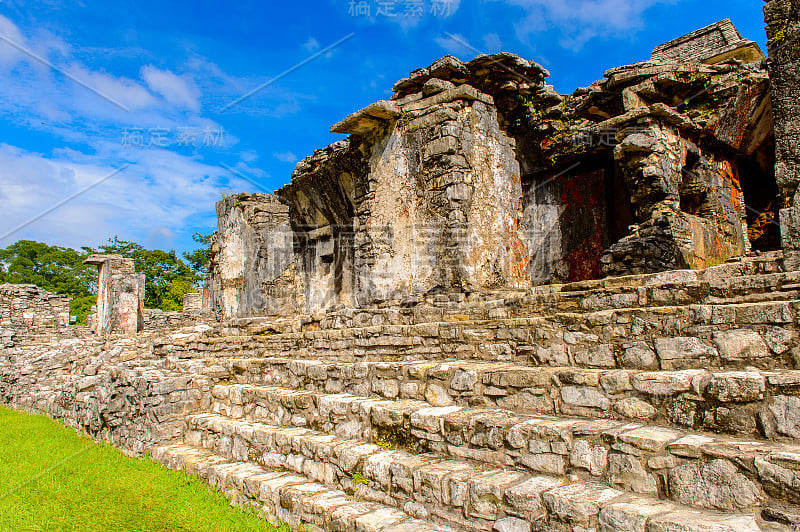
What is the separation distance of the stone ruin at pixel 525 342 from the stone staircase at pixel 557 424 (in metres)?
0.01

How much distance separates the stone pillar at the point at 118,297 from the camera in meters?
17.9

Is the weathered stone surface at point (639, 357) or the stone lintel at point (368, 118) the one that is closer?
the weathered stone surface at point (639, 357)

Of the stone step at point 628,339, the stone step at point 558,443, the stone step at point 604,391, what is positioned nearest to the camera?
the stone step at point 558,443

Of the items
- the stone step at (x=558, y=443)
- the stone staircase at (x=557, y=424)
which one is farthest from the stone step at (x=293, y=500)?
the stone step at (x=558, y=443)

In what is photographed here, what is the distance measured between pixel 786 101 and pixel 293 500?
6439 mm

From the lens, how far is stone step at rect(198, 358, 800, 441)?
2234mm

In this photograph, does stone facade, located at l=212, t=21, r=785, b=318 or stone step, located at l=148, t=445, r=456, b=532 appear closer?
stone step, located at l=148, t=445, r=456, b=532

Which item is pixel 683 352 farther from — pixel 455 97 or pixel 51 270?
pixel 51 270

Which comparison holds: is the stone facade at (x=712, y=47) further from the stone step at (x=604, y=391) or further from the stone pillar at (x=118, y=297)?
the stone pillar at (x=118, y=297)

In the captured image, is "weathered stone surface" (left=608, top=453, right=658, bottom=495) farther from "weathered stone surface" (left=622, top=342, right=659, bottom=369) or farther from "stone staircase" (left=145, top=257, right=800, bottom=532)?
"weathered stone surface" (left=622, top=342, right=659, bottom=369)

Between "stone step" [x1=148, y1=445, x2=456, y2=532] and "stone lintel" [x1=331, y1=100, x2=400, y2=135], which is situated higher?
"stone lintel" [x1=331, y1=100, x2=400, y2=135]

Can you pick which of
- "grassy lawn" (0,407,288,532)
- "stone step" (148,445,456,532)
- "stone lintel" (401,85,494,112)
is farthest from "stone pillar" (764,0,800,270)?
"grassy lawn" (0,407,288,532)

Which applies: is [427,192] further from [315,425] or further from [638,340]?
[638,340]

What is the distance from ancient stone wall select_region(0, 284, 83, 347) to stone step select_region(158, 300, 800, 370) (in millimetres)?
16494
